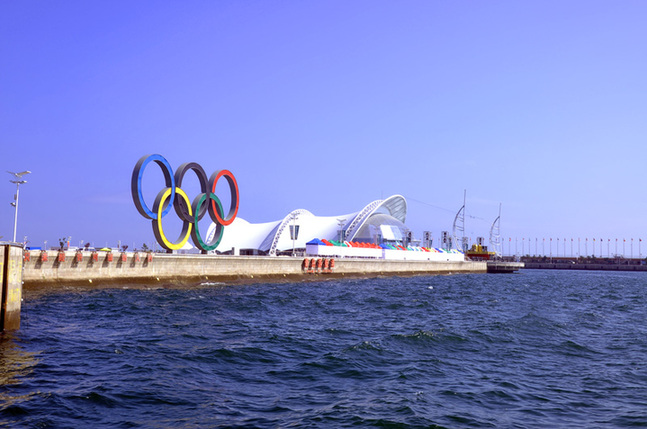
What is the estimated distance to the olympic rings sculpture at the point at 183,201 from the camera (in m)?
41.5

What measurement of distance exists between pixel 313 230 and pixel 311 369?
95.8m

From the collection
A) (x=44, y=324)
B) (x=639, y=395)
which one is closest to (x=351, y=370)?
(x=639, y=395)

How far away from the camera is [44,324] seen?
1978 centimetres

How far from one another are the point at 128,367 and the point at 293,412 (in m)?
5.32

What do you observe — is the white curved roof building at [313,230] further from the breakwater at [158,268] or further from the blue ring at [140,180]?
the blue ring at [140,180]

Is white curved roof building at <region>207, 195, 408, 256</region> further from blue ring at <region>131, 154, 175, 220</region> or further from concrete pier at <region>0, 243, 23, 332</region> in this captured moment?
concrete pier at <region>0, 243, 23, 332</region>

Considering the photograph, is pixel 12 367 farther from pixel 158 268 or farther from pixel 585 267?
pixel 585 267

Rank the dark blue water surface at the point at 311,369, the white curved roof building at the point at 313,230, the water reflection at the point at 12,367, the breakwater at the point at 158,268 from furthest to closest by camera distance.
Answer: the white curved roof building at the point at 313,230
the breakwater at the point at 158,268
the water reflection at the point at 12,367
the dark blue water surface at the point at 311,369

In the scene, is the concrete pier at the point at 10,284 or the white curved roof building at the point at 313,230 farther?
the white curved roof building at the point at 313,230

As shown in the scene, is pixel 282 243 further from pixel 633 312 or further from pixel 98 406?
pixel 98 406

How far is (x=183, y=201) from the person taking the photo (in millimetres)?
46438

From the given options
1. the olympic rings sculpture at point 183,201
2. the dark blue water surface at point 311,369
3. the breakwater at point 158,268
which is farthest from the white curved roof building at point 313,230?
the dark blue water surface at point 311,369

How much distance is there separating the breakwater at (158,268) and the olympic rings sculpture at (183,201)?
7.59 ft

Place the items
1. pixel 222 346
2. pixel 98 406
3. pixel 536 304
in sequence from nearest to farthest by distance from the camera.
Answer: pixel 98 406 → pixel 222 346 → pixel 536 304
